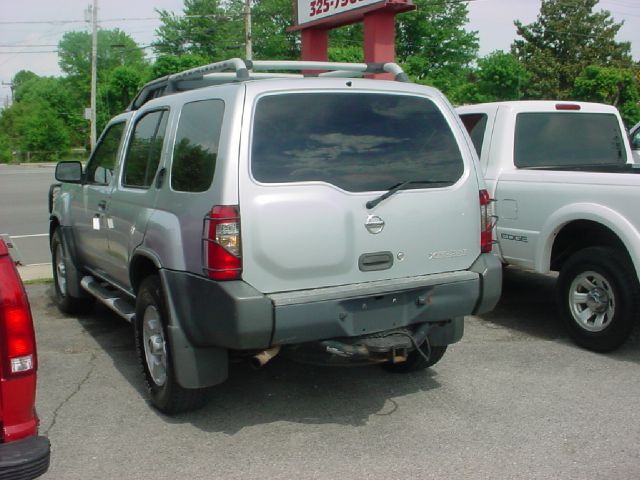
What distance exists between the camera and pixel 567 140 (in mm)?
7098

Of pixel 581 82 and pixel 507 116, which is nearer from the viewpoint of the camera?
pixel 507 116

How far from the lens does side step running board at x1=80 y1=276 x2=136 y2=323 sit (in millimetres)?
5109

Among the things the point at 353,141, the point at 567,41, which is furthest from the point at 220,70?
the point at 567,41

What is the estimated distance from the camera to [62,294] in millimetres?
7082

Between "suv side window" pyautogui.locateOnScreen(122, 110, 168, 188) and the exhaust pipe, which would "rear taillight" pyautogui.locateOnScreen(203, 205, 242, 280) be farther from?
"suv side window" pyautogui.locateOnScreen(122, 110, 168, 188)

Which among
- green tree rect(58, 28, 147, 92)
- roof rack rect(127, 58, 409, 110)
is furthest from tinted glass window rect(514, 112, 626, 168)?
green tree rect(58, 28, 147, 92)

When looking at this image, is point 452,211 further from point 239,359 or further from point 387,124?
point 239,359

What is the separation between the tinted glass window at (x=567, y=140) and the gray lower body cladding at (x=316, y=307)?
9.16ft

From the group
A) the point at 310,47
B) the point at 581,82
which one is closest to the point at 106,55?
the point at 581,82

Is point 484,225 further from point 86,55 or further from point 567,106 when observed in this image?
point 86,55

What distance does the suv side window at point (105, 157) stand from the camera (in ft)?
18.9

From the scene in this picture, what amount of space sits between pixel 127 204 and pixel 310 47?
34.6ft

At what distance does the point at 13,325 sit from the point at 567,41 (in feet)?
192

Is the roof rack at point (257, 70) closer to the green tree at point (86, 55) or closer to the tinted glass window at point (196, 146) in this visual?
the tinted glass window at point (196, 146)
